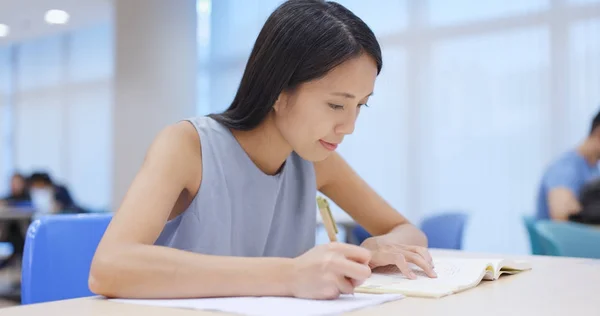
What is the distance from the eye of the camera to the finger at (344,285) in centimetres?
85

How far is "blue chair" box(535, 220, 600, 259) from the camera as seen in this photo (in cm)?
209

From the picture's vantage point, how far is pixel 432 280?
1.02 meters

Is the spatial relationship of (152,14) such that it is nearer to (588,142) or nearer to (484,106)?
(484,106)

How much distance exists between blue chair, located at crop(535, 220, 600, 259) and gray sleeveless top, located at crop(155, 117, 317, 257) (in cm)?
107

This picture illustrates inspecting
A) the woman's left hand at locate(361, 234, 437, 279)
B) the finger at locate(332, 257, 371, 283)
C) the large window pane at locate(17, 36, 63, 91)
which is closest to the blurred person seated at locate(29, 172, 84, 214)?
the large window pane at locate(17, 36, 63, 91)

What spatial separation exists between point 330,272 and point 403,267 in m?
0.26

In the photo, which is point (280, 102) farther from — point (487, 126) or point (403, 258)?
point (487, 126)

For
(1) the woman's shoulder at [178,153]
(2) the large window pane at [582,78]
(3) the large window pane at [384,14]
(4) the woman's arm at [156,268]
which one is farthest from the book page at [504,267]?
(3) the large window pane at [384,14]

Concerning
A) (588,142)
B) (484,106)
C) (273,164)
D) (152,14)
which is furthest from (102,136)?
(273,164)

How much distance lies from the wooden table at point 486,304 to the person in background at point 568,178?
2077mm

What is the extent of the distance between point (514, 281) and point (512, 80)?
393cm

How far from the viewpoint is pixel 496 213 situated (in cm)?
479

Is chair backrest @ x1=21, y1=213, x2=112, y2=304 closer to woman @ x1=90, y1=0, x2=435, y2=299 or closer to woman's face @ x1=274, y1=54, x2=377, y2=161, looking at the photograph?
woman @ x1=90, y1=0, x2=435, y2=299

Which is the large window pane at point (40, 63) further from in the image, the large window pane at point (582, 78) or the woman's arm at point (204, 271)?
the woman's arm at point (204, 271)
